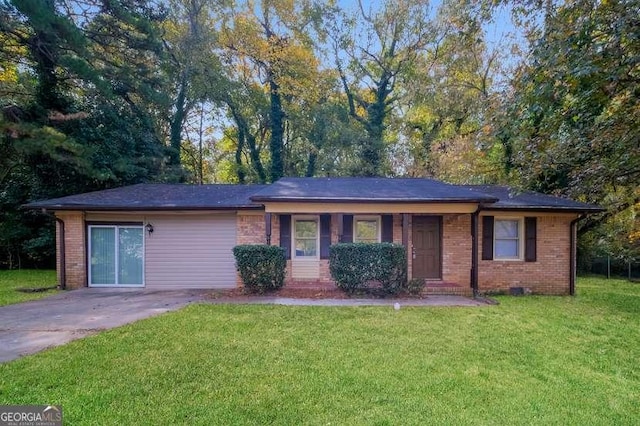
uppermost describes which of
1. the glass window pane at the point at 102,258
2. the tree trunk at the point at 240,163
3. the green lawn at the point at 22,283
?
the tree trunk at the point at 240,163

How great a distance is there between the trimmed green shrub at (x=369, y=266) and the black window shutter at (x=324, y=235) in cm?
152

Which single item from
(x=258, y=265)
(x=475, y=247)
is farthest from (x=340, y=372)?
(x=475, y=247)

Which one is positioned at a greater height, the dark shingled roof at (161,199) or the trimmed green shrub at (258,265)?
the dark shingled roof at (161,199)

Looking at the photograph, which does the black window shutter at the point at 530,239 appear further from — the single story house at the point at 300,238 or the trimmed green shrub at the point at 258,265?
the trimmed green shrub at the point at 258,265

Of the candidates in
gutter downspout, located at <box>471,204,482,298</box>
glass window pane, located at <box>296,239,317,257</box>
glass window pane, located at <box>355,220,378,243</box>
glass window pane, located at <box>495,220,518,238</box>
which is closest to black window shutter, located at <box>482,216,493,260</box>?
glass window pane, located at <box>495,220,518,238</box>

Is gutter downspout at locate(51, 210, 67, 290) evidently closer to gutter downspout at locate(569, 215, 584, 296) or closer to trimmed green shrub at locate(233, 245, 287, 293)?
trimmed green shrub at locate(233, 245, 287, 293)

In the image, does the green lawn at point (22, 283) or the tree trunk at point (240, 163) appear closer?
the green lawn at point (22, 283)

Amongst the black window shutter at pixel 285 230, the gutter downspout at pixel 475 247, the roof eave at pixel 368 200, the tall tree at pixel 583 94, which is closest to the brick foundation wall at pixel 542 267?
the gutter downspout at pixel 475 247

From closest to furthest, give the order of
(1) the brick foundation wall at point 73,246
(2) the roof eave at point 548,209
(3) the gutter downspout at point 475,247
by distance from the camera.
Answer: (3) the gutter downspout at point 475,247 < (2) the roof eave at point 548,209 < (1) the brick foundation wall at point 73,246

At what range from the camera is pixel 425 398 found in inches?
138

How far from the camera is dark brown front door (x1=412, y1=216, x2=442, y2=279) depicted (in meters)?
10.3

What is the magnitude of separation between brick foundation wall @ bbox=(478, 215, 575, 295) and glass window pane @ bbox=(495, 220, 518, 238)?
626mm

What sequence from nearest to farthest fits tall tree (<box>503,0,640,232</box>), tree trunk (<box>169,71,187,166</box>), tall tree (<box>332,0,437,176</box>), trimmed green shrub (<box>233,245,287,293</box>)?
tall tree (<box>503,0,640,232</box>) < trimmed green shrub (<box>233,245,287,293</box>) < tree trunk (<box>169,71,187,166</box>) < tall tree (<box>332,0,437,176</box>)

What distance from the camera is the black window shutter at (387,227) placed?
33.3 feet
